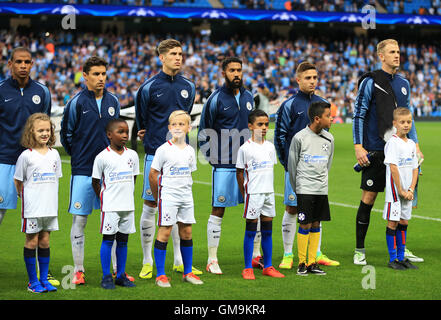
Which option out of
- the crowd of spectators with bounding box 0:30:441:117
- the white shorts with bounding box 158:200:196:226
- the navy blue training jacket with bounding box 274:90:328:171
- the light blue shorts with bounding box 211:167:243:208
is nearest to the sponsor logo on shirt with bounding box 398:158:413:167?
the navy blue training jacket with bounding box 274:90:328:171

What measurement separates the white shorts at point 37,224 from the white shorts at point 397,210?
3.32m

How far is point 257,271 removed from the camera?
6.92m

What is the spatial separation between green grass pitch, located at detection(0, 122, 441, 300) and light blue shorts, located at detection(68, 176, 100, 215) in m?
0.62

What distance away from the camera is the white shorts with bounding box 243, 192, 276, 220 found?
6594 millimetres

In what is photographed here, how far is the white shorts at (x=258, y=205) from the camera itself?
6.59 meters

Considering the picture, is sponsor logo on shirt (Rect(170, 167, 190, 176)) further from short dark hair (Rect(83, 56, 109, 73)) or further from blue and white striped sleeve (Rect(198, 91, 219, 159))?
short dark hair (Rect(83, 56, 109, 73))

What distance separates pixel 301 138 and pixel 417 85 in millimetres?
36232

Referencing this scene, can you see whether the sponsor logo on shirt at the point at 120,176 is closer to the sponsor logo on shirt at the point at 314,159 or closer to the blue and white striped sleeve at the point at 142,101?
the blue and white striped sleeve at the point at 142,101

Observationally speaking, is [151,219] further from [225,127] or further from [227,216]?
[227,216]

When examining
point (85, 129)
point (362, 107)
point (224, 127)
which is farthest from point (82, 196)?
point (362, 107)

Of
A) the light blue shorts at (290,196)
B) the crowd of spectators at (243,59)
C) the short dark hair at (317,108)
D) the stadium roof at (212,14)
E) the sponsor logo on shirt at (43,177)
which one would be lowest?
the light blue shorts at (290,196)

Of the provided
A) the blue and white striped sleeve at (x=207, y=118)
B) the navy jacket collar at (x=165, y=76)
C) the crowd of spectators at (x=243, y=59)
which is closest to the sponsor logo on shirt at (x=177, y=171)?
the blue and white striped sleeve at (x=207, y=118)

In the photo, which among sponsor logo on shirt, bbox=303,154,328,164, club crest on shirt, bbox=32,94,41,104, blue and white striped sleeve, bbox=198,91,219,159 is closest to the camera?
club crest on shirt, bbox=32,94,41,104
